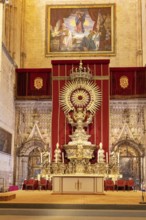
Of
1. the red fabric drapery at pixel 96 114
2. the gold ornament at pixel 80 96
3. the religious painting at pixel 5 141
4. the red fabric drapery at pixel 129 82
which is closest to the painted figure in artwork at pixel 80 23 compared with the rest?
the red fabric drapery at pixel 96 114

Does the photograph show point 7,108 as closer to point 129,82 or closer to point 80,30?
point 129,82

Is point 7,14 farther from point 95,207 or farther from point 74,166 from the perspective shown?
point 95,207

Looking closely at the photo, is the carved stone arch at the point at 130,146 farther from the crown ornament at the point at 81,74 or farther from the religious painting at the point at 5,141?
the religious painting at the point at 5,141

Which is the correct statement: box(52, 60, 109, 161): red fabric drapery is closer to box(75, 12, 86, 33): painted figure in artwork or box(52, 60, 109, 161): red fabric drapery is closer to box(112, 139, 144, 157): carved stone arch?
box(112, 139, 144, 157): carved stone arch

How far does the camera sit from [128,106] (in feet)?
75.4

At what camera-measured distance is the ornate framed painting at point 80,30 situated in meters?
25.6

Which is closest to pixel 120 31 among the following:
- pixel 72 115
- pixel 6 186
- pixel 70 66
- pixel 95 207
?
pixel 70 66

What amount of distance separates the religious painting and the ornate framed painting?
23.4 feet

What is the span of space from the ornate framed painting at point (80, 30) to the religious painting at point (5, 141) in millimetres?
7127

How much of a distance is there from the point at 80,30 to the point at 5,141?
388 inches

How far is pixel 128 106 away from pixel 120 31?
18.7ft

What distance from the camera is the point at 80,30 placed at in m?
26.1

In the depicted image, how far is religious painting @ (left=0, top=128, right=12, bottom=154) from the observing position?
19.5 metres

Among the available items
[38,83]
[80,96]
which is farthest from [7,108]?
[80,96]
